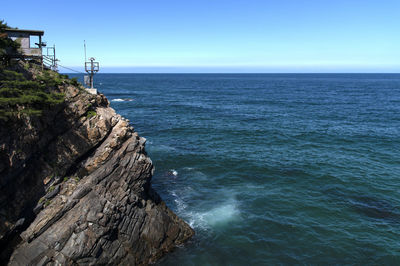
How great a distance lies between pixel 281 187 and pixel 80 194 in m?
25.5

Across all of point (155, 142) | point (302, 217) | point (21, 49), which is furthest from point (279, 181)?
point (21, 49)

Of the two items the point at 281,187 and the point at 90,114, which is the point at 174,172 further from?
the point at 90,114

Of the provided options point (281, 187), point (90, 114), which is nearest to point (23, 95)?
point (90, 114)

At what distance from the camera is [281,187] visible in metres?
37.6

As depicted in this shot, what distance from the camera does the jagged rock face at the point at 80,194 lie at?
20734mm

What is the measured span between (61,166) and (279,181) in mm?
Answer: 27887

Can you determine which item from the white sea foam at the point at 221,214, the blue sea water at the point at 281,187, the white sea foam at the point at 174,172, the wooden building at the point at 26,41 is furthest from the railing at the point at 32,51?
the white sea foam at the point at 221,214

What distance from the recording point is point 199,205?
33.1 m

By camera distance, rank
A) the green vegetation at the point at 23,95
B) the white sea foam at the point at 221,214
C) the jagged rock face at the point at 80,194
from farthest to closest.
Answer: the white sea foam at the point at 221,214
the jagged rock face at the point at 80,194
the green vegetation at the point at 23,95

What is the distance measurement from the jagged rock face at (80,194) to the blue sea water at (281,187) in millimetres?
3851

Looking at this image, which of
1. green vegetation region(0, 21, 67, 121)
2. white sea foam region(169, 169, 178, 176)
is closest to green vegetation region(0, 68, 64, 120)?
green vegetation region(0, 21, 67, 121)

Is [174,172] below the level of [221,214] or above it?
above

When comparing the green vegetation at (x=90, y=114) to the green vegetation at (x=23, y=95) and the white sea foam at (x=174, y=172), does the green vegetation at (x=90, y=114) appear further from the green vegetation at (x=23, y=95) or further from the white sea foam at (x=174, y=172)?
the white sea foam at (x=174, y=172)

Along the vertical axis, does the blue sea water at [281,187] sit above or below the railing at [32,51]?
below
